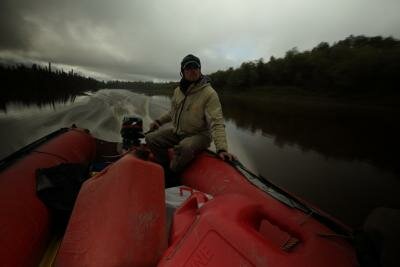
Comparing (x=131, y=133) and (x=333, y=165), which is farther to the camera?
(x=333, y=165)

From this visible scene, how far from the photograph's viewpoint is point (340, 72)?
34219mm

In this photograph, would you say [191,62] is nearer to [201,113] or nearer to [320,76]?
[201,113]

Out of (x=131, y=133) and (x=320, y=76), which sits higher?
(x=320, y=76)

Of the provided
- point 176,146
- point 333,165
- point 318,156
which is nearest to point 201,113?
point 176,146

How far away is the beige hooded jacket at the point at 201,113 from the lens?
2.96 meters

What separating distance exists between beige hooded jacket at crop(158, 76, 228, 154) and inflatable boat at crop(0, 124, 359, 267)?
981mm

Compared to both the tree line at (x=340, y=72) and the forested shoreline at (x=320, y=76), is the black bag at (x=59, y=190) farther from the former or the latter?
the tree line at (x=340, y=72)

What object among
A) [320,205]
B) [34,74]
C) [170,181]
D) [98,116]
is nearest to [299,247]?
[170,181]

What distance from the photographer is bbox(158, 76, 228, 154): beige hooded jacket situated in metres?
2.96

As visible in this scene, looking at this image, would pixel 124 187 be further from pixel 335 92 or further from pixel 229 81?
Answer: pixel 229 81

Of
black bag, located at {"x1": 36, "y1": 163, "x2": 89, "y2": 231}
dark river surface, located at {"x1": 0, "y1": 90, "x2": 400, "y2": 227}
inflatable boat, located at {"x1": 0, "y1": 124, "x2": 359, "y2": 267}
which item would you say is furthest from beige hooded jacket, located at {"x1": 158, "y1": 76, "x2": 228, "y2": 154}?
dark river surface, located at {"x1": 0, "y1": 90, "x2": 400, "y2": 227}

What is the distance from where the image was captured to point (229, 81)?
58.1 m

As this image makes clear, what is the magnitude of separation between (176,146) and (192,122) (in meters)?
0.36

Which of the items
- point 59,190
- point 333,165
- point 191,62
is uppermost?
point 191,62
